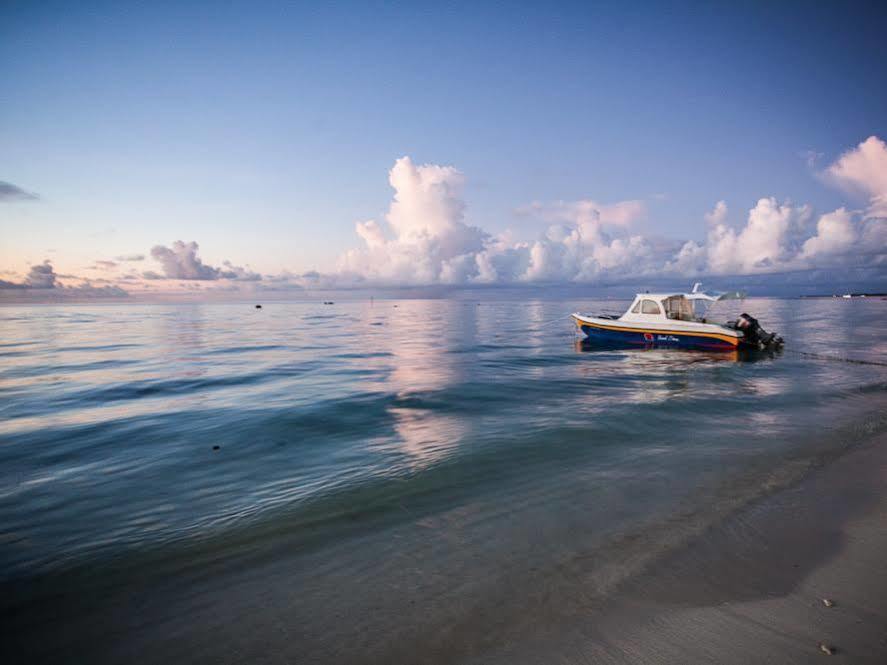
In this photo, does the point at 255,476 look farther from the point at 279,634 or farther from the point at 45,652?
the point at 279,634

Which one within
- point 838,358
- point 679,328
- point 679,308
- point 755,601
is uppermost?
point 679,308

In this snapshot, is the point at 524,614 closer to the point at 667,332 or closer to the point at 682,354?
the point at 682,354

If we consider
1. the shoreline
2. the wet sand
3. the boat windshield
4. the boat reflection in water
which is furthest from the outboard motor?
the wet sand

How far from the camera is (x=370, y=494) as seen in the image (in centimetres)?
755

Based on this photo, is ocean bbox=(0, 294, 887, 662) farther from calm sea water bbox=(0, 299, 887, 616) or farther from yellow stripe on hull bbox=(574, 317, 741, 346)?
yellow stripe on hull bbox=(574, 317, 741, 346)

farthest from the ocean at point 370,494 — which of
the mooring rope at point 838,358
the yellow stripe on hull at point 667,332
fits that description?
the yellow stripe on hull at point 667,332

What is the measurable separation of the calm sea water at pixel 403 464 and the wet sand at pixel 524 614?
26cm

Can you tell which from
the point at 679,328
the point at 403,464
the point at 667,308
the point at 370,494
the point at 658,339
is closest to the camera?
the point at 370,494

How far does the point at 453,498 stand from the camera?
7.24 meters

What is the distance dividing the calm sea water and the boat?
6288 mm

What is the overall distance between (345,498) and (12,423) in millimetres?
13494

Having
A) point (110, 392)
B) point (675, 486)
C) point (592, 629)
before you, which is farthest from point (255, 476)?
point (110, 392)

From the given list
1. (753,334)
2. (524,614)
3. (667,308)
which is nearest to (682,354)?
(667,308)

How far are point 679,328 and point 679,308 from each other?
84.5 inches
